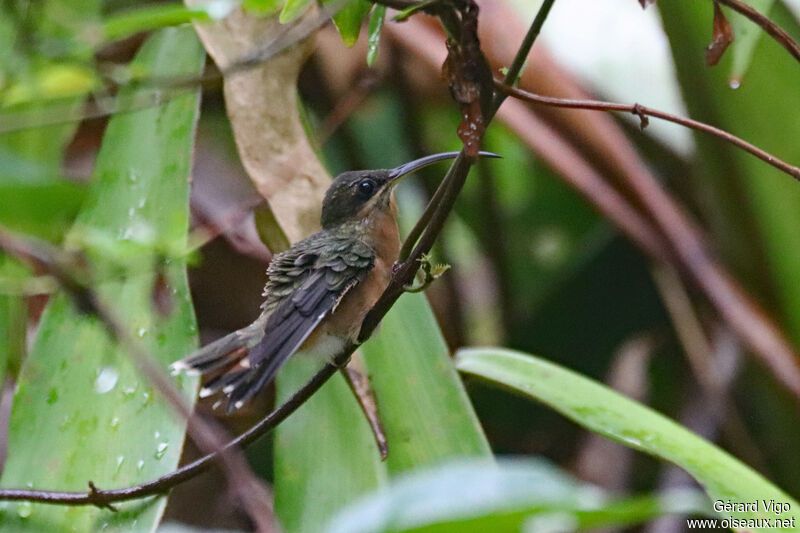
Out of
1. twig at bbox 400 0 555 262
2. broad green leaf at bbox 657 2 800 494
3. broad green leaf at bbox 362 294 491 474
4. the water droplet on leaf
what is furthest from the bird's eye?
twig at bbox 400 0 555 262

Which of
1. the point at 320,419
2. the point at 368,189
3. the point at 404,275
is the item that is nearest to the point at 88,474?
the point at 320,419

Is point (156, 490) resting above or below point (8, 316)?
below

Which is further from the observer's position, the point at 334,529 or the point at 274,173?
the point at 274,173

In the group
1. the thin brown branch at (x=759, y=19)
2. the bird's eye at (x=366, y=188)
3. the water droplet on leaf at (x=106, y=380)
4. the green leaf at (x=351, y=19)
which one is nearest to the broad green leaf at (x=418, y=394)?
the bird's eye at (x=366, y=188)

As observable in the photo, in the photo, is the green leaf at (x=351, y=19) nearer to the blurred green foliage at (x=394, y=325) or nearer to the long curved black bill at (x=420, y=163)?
the blurred green foliage at (x=394, y=325)

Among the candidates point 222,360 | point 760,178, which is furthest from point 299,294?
point 760,178

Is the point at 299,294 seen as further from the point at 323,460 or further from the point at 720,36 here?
the point at 720,36

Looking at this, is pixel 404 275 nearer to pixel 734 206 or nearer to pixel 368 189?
pixel 368 189

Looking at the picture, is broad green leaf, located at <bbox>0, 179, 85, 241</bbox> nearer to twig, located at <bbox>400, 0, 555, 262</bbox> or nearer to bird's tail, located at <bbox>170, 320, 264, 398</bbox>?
bird's tail, located at <bbox>170, 320, 264, 398</bbox>
